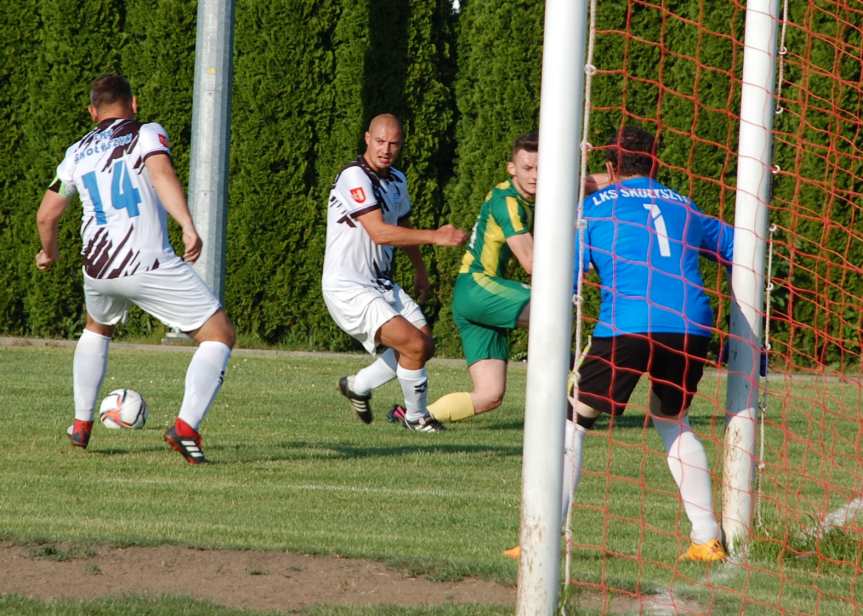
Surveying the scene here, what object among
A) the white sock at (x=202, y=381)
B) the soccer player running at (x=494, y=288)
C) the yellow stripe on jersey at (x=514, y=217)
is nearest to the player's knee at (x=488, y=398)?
the soccer player running at (x=494, y=288)

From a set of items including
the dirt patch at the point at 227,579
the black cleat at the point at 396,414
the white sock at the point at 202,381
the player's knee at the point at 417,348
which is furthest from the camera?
the black cleat at the point at 396,414

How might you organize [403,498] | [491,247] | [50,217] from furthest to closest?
1. [491,247]
2. [50,217]
3. [403,498]

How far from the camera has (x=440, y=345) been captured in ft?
59.2

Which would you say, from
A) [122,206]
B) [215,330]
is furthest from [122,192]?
[215,330]

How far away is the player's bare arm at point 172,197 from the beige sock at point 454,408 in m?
2.45

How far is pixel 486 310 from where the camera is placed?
10.5 metres

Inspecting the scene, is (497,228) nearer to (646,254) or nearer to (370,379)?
(370,379)

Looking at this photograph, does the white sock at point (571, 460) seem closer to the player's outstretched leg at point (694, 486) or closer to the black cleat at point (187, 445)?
the player's outstretched leg at point (694, 486)

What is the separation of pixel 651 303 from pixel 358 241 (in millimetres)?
4642

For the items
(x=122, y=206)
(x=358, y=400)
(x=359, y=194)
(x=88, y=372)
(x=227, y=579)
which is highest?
(x=359, y=194)

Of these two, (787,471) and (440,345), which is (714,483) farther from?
(440,345)

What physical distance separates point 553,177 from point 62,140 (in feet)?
46.6

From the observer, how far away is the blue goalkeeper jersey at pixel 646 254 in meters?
6.85

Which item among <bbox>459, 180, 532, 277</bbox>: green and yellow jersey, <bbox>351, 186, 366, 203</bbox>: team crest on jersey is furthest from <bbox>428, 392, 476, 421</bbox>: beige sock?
<bbox>351, 186, 366, 203</bbox>: team crest on jersey
